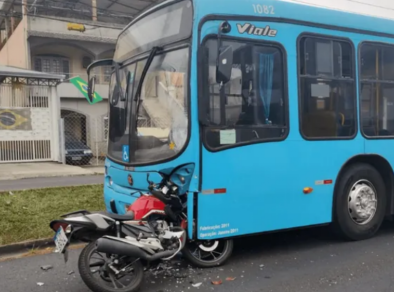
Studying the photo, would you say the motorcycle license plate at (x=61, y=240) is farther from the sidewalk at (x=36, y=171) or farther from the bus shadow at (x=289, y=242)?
the sidewalk at (x=36, y=171)

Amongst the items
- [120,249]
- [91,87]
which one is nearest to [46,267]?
[120,249]

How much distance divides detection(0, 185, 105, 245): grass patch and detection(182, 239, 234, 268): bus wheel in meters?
2.42

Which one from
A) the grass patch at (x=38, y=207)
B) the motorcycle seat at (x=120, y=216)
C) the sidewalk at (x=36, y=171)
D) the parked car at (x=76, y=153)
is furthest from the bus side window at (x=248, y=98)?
the parked car at (x=76, y=153)

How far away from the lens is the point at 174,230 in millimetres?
4508

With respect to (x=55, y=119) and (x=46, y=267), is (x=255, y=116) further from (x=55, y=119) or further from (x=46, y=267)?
(x=55, y=119)

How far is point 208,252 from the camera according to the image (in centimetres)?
491

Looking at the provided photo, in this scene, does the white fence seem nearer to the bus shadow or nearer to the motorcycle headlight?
the bus shadow

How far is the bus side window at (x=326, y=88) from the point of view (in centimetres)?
533

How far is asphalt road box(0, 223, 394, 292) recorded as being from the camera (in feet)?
14.3

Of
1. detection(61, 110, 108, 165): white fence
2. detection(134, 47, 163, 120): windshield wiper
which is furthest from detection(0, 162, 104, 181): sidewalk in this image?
detection(134, 47, 163, 120): windshield wiper

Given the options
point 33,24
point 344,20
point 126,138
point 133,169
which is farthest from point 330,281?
point 33,24

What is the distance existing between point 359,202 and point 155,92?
3147mm

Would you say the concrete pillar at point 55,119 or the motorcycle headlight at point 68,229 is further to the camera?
the concrete pillar at point 55,119

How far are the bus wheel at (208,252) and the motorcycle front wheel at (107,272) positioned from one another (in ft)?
2.40
